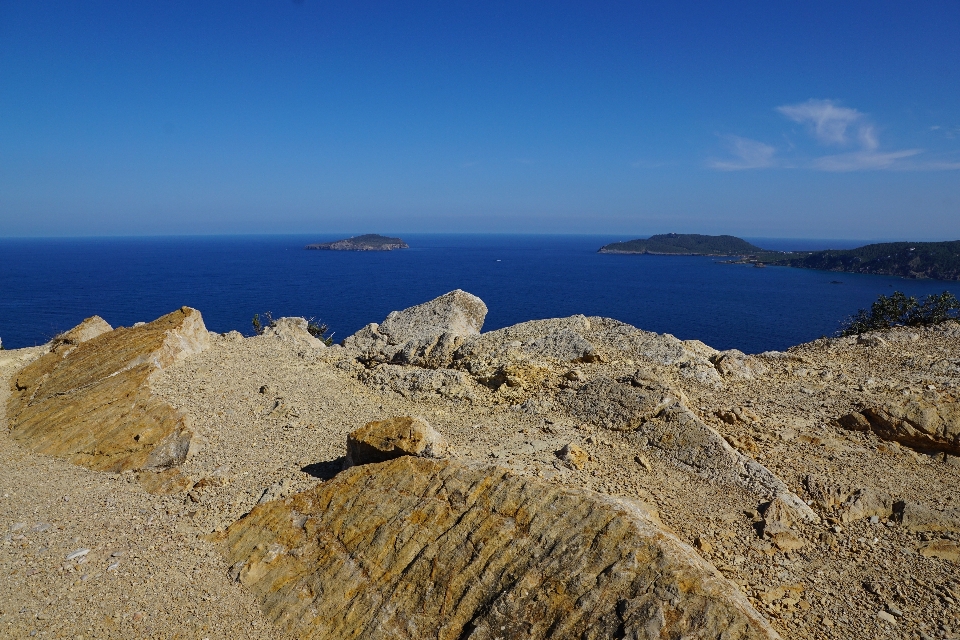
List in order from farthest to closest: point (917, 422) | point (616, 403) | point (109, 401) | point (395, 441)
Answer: point (109, 401) → point (616, 403) → point (917, 422) → point (395, 441)

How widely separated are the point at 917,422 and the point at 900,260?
154 m

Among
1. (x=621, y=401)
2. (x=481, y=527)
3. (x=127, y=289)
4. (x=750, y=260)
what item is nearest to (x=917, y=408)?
(x=621, y=401)

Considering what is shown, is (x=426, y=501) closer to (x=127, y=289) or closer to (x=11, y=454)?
(x=11, y=454)

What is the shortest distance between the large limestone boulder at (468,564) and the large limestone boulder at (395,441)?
1.44 feet

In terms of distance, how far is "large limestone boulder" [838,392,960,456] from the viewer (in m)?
10.7

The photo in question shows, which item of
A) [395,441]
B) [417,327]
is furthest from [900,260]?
[395,441]

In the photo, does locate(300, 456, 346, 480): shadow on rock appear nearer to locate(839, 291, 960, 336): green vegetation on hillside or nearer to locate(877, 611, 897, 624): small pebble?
locate(877, 611, 897, 624): small pebble

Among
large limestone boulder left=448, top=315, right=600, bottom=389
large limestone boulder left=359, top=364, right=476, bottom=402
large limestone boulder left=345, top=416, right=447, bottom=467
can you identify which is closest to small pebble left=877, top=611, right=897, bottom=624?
large limestone boulder left=345, top=416, right=447, bottom=467

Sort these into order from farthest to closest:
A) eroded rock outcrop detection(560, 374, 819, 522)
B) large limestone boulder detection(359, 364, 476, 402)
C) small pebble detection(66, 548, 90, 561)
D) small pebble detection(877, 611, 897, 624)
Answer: large limestone boulder detection(359, 364, 476, 402) → eroded rock outcrop detection(560, 374, 819, 522) → small pebble detection(66, 548, 90, 561) → small pebble detection(877, 611, 897, 624)

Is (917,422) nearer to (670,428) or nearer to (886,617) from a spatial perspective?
(670,428)

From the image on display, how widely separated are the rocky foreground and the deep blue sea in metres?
51.8

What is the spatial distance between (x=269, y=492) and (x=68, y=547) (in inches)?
130

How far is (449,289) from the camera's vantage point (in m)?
112

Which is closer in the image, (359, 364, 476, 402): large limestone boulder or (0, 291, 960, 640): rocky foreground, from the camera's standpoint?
(0, 291, 960, 640): rocky foreground
